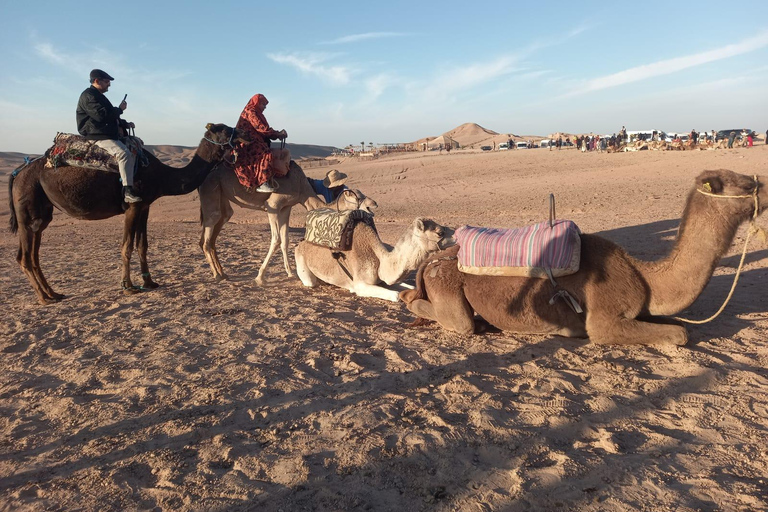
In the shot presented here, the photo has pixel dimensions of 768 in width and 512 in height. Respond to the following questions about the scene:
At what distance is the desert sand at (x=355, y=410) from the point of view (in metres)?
3.07

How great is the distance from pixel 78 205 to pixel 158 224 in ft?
34.8

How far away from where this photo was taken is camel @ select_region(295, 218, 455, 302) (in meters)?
6.33

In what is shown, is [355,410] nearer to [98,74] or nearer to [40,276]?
[40,276]

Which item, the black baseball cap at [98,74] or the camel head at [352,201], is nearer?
the black baseball cap at [98,74]

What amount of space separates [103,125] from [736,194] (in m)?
8.01

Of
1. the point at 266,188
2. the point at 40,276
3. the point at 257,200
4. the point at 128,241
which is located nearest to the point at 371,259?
the point at 266,188

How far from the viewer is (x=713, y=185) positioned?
469 cm

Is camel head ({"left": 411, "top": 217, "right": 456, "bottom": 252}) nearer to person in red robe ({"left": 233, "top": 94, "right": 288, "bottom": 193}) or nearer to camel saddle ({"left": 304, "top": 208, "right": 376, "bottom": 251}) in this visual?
camel saddle ({"left": 304, "top": 208, "right": 376, "bottom": 251})

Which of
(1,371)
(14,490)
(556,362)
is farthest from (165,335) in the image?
(556,362)

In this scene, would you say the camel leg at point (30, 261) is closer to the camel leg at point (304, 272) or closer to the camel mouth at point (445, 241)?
the camel leg at point (304, 272)

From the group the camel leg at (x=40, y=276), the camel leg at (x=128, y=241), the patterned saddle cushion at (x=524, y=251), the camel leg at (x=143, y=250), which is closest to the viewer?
the patterned saddle cushion at (x=524, y=251)

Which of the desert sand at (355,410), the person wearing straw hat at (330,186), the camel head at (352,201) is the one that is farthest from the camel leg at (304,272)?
the person wearing straw hat at (330,186)

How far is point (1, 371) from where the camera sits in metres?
5.10

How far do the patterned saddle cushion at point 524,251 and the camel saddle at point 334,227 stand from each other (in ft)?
7.19
